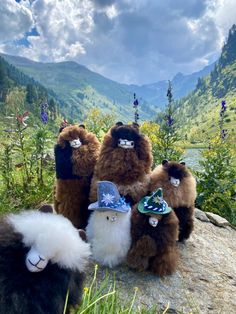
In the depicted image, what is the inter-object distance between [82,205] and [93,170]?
1.40 ft

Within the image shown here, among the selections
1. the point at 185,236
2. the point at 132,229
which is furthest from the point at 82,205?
the point at 185,236

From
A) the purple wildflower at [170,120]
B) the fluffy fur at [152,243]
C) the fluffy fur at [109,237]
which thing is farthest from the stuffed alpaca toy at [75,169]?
the purple wildflower at [170,120]

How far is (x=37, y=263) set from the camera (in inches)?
80.6

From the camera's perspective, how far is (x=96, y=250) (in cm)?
381

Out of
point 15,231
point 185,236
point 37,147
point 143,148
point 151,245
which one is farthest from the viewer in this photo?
point 37,147

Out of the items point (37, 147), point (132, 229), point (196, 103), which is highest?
point (196, 103)

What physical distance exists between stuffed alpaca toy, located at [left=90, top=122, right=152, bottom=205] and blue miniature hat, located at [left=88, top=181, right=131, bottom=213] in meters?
0.25

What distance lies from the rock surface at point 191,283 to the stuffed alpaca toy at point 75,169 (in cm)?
72

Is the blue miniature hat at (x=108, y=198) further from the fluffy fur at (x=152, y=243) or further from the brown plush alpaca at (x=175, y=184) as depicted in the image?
the brown plush alpaca at (x=175, y=184)

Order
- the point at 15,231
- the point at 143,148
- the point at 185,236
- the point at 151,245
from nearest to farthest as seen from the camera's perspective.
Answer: the point at 15,231 < the point at 151,245 < the point at 143,148 < the point at 185,236

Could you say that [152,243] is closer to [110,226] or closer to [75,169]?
[110,226]

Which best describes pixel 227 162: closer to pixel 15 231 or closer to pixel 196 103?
pixel 15 231

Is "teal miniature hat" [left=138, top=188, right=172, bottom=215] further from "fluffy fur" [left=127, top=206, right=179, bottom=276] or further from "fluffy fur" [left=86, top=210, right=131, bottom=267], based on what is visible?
"fluffy fur" [left=86, top=210, right=131, bottom=267]

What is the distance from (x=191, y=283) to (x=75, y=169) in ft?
5.70
